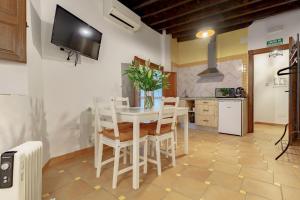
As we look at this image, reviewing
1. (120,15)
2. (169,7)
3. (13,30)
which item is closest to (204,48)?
(169,7)

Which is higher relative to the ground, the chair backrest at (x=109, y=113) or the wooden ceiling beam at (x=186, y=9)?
the wooden ceiling beam at (x=186, y=9)

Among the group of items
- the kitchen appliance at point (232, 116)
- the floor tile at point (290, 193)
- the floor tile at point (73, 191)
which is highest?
the kitchen appliance at point (232, 116)

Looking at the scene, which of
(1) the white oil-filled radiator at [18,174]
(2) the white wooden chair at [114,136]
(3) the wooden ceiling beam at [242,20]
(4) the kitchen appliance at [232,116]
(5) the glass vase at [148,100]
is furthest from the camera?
(4) the kitchen appliance at [232,116]

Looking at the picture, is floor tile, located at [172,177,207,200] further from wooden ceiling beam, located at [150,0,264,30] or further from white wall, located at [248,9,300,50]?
white wall, located at [248,9,300,50]

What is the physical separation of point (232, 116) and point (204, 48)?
2289 mm

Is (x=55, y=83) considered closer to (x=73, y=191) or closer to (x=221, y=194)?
(x=73, y=191)

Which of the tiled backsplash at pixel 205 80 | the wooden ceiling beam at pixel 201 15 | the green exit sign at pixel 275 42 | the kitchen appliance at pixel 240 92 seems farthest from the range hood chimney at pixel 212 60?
the green exit sign at pixel 275 42

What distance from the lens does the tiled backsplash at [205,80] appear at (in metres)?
4.39

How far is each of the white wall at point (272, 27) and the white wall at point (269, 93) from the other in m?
1.63

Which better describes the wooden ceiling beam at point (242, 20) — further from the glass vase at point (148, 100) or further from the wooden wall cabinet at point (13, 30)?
the wooden wall cabinet at point (13, 30)

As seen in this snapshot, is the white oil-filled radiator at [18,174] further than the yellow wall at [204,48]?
No

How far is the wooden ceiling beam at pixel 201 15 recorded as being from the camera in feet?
10.6

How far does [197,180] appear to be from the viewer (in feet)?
5.90

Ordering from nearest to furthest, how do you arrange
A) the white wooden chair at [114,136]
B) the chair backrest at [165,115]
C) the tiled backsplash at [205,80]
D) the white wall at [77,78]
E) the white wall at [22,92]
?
the white wall at [22,92], the white wooden chair at [114,136], the chair backrest at [165,115], the white wall at [77,78], the tiled backsplash at [205,80]
